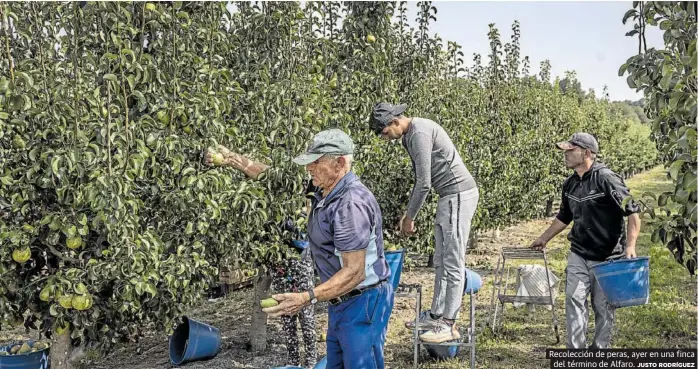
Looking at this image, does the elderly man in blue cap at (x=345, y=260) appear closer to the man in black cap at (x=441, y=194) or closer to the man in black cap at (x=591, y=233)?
the man in black cap at (x=441, y=194)

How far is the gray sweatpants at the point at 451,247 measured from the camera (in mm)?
4660

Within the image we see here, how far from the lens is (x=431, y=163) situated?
15.6 ft

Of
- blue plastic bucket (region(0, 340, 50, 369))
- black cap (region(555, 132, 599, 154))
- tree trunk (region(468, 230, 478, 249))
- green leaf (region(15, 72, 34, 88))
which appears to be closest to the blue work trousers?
green leaf (region(15, 72, 34, 88))

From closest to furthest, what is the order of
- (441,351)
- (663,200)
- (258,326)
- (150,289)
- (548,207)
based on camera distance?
(663,200) < (150,289) < (441,351) < (258,326) < (548,207)

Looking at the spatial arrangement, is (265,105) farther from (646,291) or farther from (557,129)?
(557,129)

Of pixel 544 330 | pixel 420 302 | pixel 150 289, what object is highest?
pixel 150 289

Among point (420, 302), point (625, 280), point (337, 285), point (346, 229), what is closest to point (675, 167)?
point (346, 229)

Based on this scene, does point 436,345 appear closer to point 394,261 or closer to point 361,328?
point 394,261

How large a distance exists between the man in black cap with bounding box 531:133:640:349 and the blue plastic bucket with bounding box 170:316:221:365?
294 centimetres

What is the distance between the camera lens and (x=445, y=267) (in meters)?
4.71

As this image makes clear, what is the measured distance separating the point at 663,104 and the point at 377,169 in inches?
160

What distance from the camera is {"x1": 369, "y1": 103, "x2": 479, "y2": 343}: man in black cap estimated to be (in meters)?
4.55

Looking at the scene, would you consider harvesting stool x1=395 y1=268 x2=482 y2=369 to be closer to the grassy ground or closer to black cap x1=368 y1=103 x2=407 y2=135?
the grassy ground

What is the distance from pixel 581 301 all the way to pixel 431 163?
154 centimetres
